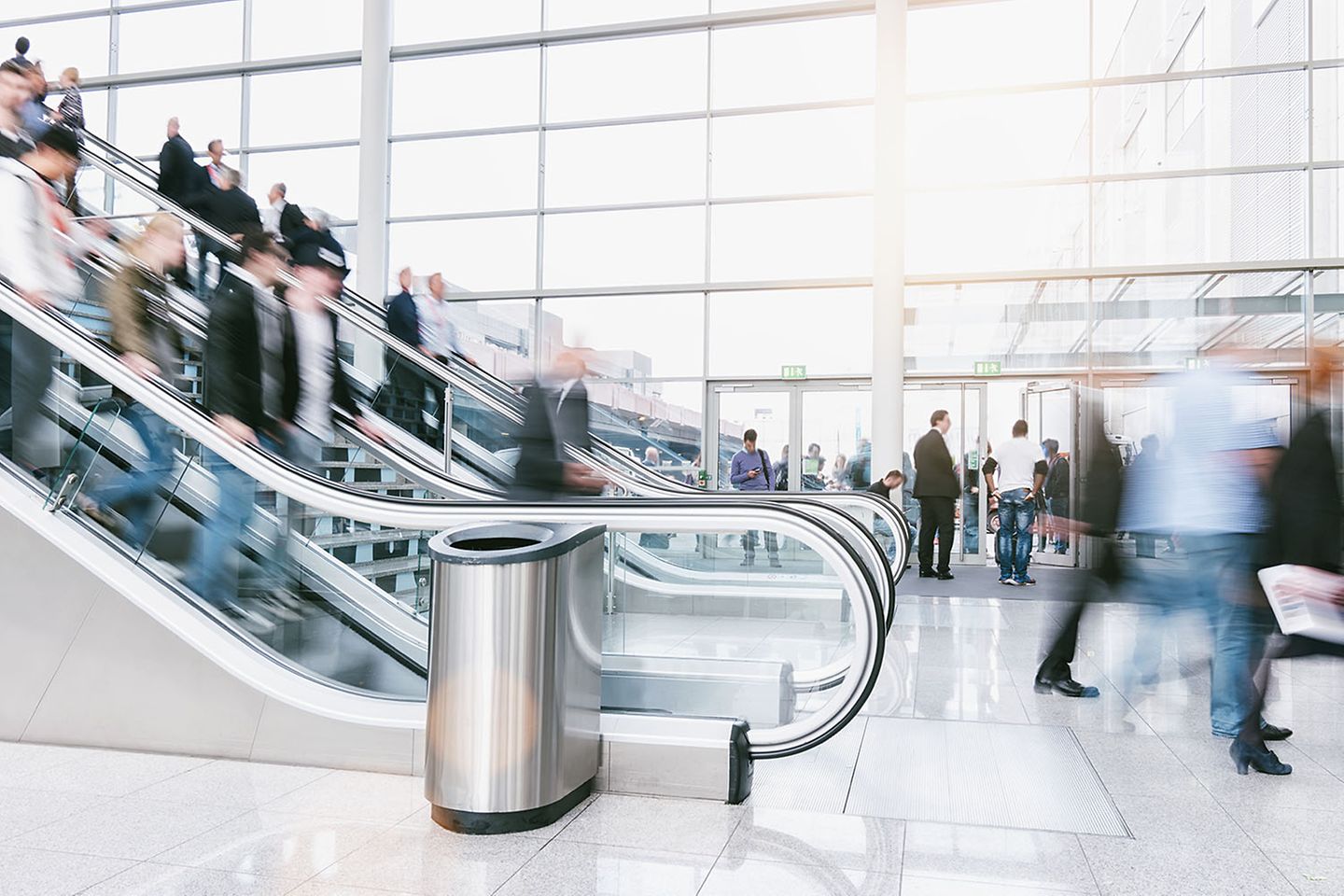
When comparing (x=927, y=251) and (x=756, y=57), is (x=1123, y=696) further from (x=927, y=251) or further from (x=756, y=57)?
(x=756, y=57)

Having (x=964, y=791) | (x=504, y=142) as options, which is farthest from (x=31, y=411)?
(x=504, y=142)

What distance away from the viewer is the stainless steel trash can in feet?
9.66

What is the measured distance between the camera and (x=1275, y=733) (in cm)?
407

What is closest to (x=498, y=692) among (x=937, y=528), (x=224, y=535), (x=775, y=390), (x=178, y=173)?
(x=224, y=535)

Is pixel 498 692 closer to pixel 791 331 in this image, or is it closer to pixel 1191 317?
pixel 791 331

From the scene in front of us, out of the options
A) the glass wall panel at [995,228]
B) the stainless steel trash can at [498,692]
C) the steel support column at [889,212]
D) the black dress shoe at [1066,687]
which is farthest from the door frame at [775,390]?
the stainless steel trash can at [498,692]

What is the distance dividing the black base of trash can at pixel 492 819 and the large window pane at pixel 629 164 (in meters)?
9.90

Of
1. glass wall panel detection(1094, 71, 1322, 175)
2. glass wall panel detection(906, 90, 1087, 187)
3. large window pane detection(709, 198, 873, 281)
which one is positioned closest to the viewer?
glass wall panel detection(1094, 71, 1322, 175)

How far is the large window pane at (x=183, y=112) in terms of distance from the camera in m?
13.3

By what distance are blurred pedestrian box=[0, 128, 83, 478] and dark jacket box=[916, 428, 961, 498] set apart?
757 centimetres

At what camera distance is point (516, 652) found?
2.96 meters

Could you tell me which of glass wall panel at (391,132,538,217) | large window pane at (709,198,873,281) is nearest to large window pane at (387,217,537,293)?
glass wall panel at (391,132,538,217)

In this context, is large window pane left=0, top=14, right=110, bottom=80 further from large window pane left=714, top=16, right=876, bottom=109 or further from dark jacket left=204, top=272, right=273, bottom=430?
dark jacket left=204, top=272, right=273, bottom=430

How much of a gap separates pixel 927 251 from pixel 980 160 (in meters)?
1.23
